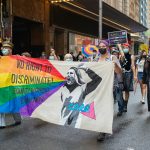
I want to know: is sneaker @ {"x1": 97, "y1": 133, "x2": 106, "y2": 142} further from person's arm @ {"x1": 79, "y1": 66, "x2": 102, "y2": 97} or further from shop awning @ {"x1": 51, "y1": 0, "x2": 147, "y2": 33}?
shop awning @ {"x1": 51, "y1": 0, "x2": 147, "y2": 33}

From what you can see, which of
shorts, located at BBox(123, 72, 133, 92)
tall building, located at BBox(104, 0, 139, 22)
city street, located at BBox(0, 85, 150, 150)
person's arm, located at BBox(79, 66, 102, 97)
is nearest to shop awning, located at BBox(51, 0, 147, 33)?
tall building, located at BBox(104, 0, 139, 22)

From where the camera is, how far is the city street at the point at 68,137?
661 centimetres

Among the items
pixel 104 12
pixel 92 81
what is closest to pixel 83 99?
pixel 92 81

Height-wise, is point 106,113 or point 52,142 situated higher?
point 106,113

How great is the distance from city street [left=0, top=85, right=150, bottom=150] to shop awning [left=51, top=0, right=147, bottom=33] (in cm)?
1687

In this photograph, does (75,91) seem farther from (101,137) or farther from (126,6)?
(126,6)

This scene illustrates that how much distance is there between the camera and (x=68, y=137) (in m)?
7.27

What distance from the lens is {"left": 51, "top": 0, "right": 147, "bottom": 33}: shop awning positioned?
25.1 metres

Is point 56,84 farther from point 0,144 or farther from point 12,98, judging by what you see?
point 0,144

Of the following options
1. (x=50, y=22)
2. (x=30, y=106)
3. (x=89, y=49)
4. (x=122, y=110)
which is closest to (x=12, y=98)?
(x=30, y=106)

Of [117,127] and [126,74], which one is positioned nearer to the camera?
[117,127]

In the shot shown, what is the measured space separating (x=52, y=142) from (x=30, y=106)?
935 millimetres

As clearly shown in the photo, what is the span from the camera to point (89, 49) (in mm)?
15031

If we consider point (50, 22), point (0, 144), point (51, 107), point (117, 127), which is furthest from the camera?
point (50, 22)
